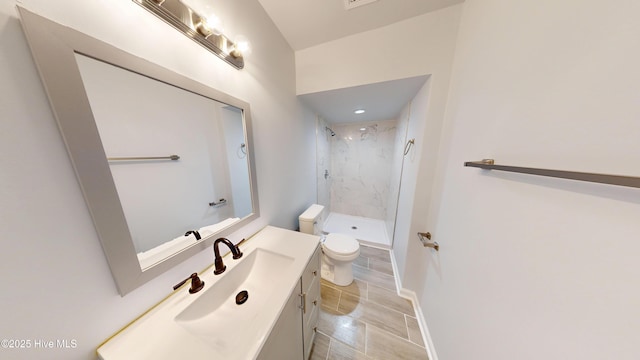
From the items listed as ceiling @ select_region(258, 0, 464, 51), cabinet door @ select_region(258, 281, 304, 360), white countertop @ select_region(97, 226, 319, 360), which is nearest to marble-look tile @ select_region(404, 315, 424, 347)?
cabinet door @ select_region(258, 281, 304, 360)

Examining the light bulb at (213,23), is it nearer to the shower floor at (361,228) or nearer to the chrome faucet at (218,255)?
the chrome faucet at (218,255)

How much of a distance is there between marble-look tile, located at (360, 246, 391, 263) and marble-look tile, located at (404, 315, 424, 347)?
65cm

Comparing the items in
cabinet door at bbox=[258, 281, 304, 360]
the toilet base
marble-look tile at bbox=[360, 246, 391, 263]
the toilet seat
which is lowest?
marble-look tile at bbox=[360, 246, 391, 263]

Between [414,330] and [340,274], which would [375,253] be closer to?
[340,274]

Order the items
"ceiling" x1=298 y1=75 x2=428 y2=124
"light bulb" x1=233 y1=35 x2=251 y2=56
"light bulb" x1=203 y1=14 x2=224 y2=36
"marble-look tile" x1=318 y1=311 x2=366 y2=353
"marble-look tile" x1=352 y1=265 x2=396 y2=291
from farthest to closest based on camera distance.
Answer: "marble-look tile" x1=352 y1=265 x2=396 y2=291 → "ceiling" x1=298 y1=75 x2=428 y2=124 → "marble-look tile" x1=318 y1=311 x2=366 y2=353 → "light bulb" x1=233 y1=35 x2=251 y2=56 → "light bulb" x1=203 y1=14 x2=224 y2=36

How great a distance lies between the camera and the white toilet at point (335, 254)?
157cm

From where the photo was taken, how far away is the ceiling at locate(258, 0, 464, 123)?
Answer: 3.64 feet

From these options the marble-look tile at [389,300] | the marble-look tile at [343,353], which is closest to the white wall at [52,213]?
the marble-look tile at [343,353]

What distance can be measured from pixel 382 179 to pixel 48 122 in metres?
2.91

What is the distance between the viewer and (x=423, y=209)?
1.34 metres

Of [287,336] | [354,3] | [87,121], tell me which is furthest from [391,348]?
[354,3]

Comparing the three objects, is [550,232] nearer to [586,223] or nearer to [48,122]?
[586,223]

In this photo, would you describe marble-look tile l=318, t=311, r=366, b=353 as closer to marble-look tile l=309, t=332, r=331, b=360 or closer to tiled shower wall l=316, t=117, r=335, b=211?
marble-look tile l=309, t=332, r=331, b=360

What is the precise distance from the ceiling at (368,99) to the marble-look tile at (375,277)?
196cm
